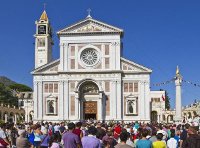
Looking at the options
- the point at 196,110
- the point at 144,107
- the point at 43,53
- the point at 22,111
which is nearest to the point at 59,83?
the point at 144,107

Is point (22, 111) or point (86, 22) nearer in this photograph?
point (86, 22)

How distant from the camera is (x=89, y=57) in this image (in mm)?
59531

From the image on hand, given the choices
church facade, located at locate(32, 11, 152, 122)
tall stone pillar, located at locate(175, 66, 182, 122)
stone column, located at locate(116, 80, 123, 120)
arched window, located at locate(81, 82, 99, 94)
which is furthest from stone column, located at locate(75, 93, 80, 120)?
tall stone pillar, located at locate(175, 66, 182, 122)

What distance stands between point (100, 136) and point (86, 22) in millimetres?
47555

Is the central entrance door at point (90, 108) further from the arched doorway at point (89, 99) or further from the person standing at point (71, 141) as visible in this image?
the person standing at point (71, 141)

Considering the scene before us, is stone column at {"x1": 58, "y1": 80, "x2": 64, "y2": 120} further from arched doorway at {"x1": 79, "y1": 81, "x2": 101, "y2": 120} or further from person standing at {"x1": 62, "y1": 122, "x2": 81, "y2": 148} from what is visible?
person standing at {"x1": 62, "y1": 122, "x2": 81, "y2": 148}

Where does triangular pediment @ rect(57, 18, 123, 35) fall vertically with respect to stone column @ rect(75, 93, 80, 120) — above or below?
above

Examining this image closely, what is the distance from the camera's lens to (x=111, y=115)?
57562mm

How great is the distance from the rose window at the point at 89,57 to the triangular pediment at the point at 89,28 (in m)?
2.66

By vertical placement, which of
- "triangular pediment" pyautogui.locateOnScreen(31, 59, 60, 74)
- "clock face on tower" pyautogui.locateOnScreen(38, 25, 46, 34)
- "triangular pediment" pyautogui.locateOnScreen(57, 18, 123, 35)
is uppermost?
"clock face on tower" pyautogui.locateOnScreen(38, 25, 46, 34)

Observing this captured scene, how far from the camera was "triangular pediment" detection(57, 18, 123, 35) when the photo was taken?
59.3 meters

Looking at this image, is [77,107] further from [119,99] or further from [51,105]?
[119,99]

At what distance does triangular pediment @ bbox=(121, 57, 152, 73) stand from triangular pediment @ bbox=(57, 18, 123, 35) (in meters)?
4.31

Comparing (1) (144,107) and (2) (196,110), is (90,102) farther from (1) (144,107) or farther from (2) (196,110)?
(2) (196,110)
